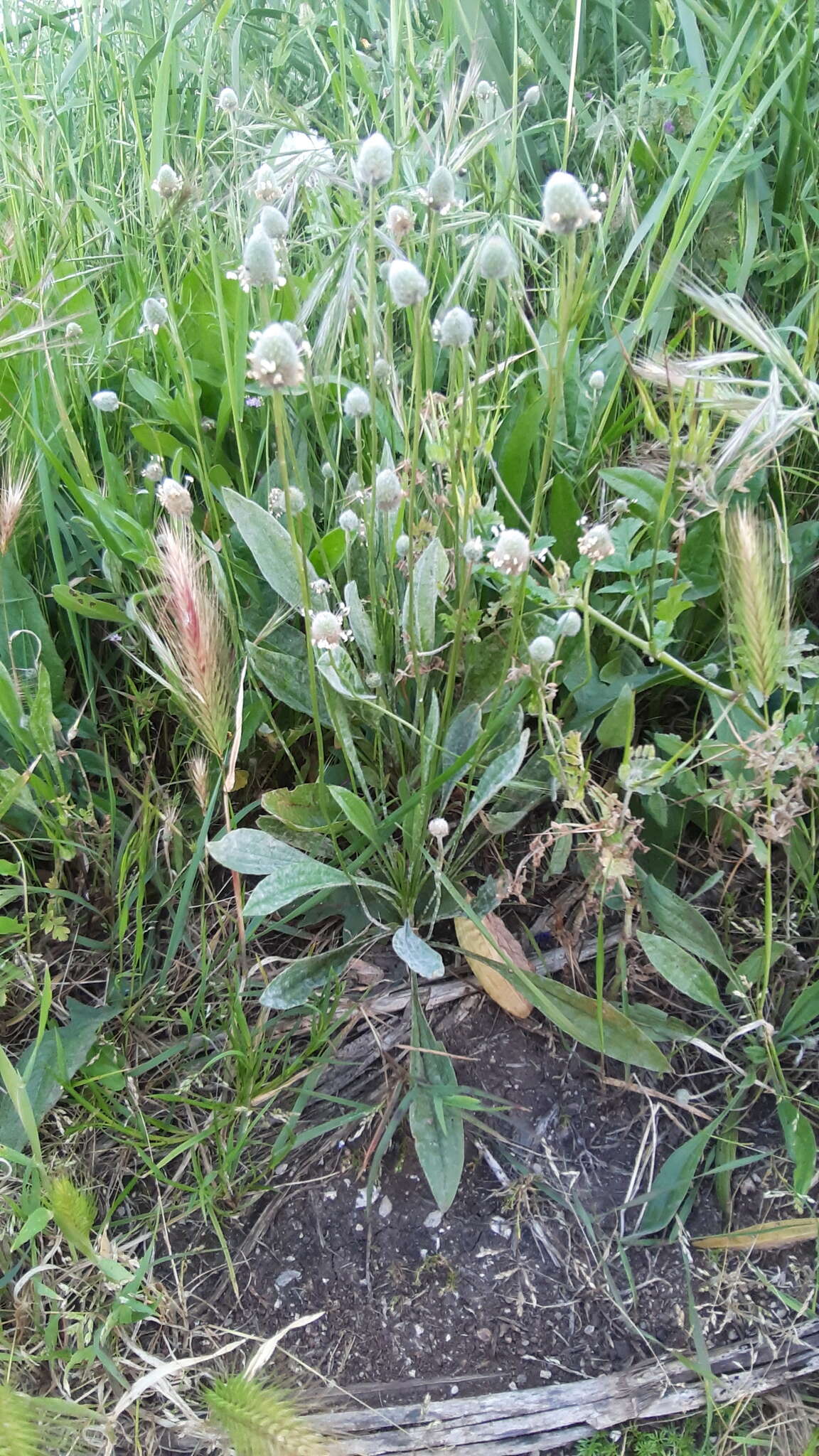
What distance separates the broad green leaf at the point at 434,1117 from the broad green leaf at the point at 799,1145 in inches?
13.4

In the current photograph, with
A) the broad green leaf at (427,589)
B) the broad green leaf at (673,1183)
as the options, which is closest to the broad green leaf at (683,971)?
the broad green leaf at (673,1183)

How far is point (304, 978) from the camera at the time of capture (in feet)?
3.61

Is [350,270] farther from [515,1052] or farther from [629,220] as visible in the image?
[515,1052]

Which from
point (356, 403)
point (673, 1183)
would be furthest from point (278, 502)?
point (673, 1183)

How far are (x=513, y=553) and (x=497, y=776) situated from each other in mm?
307

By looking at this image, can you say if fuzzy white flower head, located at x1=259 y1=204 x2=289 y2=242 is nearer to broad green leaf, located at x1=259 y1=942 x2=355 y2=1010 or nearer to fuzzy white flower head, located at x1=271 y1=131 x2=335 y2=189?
fuzzy white flower head, located at x1=271 y1=131 x2=335 y2=189

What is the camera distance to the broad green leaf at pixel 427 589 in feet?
3.57

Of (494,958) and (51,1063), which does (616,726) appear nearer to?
(494,958)

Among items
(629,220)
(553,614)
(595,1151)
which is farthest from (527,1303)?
(629,220)

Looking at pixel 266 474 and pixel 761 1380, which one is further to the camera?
pixel 266 474

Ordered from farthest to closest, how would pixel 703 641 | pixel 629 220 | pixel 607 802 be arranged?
pixel 629 220 < pixel 703 641 < pixel 607 802

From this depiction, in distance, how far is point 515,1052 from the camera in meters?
1.13

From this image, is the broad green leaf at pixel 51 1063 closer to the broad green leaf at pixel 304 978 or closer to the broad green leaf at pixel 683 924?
the broad green leaf at pixel 304 978

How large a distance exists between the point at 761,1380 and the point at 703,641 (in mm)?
825
